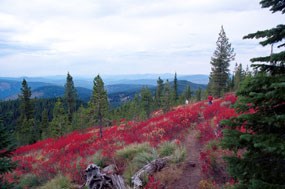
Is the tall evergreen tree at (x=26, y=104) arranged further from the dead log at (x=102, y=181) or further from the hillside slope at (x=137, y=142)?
the dead log at (x=102, y=181)

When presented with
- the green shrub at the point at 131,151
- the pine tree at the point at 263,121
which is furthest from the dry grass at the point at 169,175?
A: the pine tree at the point at 263,121

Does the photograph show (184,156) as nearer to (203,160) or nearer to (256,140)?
(203,160)

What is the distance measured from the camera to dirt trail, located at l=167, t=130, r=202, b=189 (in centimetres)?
859

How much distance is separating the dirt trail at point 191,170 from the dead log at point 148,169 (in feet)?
3.16

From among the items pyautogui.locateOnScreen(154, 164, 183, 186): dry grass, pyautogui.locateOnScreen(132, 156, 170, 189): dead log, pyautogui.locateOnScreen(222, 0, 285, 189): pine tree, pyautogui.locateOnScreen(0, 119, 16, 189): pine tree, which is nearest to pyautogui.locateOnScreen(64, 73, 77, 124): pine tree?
pyautogui.locateOnScreen(132, 156, 170, 189): dead log

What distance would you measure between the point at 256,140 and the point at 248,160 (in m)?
0.75

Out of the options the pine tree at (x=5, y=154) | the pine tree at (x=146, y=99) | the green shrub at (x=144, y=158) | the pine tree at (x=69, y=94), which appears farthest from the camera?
the pine tree at (x=146, y=99)

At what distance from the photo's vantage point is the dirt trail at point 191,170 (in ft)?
28.2

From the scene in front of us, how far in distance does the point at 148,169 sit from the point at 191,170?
1.74 meters

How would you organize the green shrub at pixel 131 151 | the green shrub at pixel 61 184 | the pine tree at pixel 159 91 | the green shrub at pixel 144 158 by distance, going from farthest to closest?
the pine tree at pixel 159 91 → the green shrub at pixel 131 151 → the green shrub at pixel 144 158 → the green shrub at pixel 61 184

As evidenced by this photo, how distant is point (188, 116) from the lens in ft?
58.5

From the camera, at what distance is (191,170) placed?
31.4 ft

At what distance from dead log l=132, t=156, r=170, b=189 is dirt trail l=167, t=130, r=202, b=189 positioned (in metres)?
0.96

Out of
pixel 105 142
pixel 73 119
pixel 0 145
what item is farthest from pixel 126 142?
pixel 73 119
